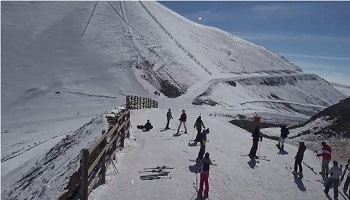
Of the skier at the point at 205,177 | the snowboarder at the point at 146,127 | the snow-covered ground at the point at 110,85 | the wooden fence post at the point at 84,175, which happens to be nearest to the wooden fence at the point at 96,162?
the wooden fence post at the point at 84,175

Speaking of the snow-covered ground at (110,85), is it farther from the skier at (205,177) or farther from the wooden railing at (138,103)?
the wooden railing at (138,103)

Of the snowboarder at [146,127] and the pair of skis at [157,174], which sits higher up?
the snowboarder at [146,127]

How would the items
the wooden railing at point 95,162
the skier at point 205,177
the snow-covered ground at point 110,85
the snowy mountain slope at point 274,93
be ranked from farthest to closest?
1. the snowy mountain slope at point 274,93
2. the snow-covered ground at point 110,85
3. the skier at point 205,177
4. the wooden railing at point 95,162

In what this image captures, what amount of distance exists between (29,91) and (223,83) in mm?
45155

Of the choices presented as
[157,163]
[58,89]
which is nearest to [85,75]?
[58,89]

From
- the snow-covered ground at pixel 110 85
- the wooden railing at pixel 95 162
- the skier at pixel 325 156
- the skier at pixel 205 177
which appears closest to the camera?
the wooden railing at pixel 95 162

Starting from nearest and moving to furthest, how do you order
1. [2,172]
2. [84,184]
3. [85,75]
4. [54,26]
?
[84,184] → [2,172] → [85,75] → [54,26]

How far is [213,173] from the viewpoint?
1491 cm

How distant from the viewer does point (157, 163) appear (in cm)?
1542

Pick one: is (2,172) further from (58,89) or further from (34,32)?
(34,32)

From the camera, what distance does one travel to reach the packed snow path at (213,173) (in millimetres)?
12203

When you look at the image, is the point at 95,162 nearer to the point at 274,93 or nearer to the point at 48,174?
the point at 48,174

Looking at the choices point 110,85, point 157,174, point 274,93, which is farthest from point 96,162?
point 274,93

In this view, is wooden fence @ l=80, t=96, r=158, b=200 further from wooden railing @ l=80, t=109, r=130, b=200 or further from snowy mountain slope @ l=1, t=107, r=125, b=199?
snowy mountain slope @ l=1, t=107, r=125, b=199
